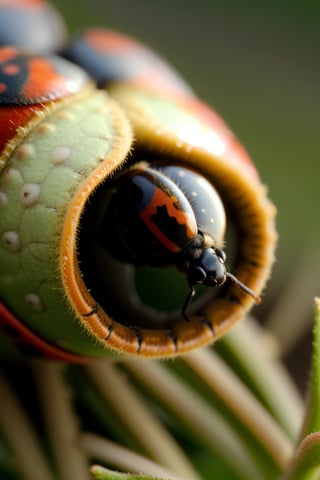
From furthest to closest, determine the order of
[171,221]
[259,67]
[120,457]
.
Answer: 1. [259,67]
2. [120,457]
3. [171,221]

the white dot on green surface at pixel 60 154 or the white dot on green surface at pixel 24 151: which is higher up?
the white dot on green surface at pixel 60 154

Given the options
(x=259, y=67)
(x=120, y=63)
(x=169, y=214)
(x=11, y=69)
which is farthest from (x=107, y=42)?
(x=259, y=67)

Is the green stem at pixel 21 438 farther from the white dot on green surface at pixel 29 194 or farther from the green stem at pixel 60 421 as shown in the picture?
the white dot on green surface at pixel 29 194

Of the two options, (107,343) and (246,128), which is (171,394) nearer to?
(107,343)

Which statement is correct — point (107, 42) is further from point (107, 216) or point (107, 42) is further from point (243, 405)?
A: point (243, 405)

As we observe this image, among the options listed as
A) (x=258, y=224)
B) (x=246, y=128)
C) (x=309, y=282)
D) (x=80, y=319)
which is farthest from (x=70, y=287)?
(x=246, y=128)

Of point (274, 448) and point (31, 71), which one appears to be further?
point (274, 448)

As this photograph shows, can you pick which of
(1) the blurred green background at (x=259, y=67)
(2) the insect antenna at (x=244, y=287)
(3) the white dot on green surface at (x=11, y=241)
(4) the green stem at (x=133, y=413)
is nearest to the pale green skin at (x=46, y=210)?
(3) the white dot on green surface at (x=11, y=241)
